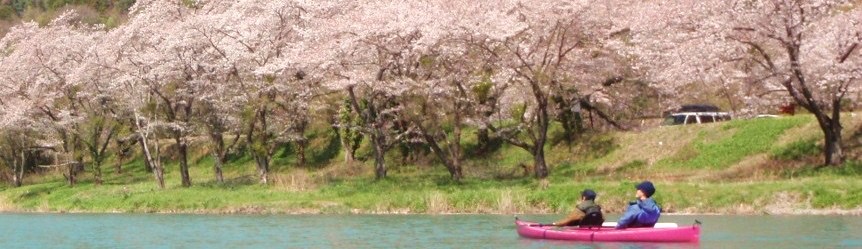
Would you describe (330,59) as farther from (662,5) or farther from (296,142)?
(296,142)

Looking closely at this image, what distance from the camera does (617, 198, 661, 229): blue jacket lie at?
28.5m

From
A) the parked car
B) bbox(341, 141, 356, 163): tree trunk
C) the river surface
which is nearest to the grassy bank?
bbox(341, 141, 356, 163): tree trunk

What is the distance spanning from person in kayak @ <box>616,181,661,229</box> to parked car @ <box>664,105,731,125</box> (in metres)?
28.0

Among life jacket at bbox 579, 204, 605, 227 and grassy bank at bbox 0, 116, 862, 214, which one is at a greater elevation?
grassy bank at bbox 0, 116, 862, 214

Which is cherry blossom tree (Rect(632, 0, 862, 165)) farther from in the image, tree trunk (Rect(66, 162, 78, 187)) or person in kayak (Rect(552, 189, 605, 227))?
tree trunk (Rect(66, 162, 78, 187))

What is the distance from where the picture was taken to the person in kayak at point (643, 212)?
2853 centimetres

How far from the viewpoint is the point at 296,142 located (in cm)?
Answer: 6344

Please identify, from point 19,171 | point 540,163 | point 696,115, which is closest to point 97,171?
point 19,171

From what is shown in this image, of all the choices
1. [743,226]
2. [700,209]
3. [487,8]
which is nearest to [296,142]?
[487,8]

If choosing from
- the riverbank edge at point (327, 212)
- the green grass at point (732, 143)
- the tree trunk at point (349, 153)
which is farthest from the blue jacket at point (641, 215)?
the tree trunk at point (349, 153)

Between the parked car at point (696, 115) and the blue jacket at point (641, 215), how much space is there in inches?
1102

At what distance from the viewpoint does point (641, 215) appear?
2855cm

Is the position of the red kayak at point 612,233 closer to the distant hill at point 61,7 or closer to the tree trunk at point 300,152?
the tree trunk at point 300,152

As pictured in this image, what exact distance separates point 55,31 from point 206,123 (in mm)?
12628
